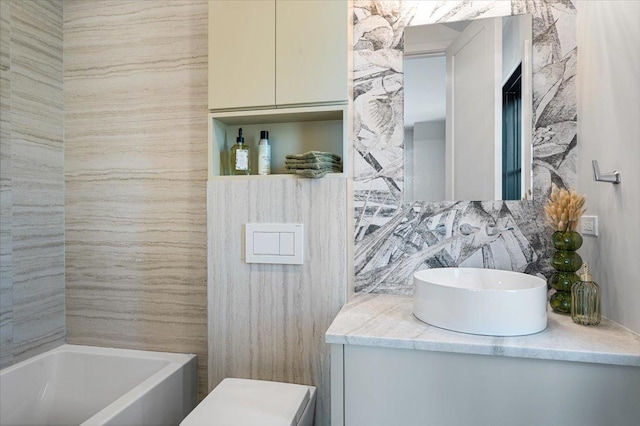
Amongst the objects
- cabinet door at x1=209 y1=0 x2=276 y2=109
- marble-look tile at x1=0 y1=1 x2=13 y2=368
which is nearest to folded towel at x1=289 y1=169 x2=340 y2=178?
cabinet door at x1=209 y1=0 x2=276 y2=109

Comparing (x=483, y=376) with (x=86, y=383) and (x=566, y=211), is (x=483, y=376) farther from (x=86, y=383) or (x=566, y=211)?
(x=86, y=383)

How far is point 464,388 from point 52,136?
2117 mm

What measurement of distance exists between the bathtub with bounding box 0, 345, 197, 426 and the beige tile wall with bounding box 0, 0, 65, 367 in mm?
104

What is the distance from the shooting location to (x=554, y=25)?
138 cm

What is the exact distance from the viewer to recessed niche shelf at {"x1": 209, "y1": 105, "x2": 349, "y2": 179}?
1492 millimetres

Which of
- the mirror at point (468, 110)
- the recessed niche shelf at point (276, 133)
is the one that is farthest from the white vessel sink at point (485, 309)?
the recessed niche shelf at point (276, 133)

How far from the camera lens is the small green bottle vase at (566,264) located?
1184mm

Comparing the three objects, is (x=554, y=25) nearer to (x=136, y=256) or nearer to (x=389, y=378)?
(x=389, y=378)

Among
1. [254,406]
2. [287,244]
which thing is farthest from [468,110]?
[254,406]

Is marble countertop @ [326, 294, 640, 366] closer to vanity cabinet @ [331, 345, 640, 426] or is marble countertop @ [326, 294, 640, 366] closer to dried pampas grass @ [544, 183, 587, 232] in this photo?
vanity cabinet @ [331, 345, 640, 426]

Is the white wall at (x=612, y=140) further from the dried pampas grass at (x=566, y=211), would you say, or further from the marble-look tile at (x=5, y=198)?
the marble-look tile at (x=5, y=198)

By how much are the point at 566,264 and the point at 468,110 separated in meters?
0.69

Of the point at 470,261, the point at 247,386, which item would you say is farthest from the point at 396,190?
the point at 247,386

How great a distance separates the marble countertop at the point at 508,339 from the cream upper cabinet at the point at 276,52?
829mm
